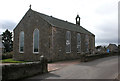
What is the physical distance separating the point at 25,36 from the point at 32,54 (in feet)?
14.6

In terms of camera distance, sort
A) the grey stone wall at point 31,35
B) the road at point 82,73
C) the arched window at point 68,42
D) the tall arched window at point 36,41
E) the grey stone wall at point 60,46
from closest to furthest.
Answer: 1. the road at point 82,73
2. the grey stone wall at point 60,46
3. the grey stone wall at point 31,35
4. the tall arched window at point 36,41
5. the arched window at point 68,42

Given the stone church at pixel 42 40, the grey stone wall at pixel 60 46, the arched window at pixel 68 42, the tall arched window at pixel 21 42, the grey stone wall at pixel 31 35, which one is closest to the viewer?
the grey stone wall at pixel 60 46

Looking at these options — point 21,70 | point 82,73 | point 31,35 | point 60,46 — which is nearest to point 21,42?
point 31,35

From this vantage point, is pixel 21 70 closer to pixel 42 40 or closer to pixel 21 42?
pixel 42 40

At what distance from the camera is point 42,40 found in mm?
21109

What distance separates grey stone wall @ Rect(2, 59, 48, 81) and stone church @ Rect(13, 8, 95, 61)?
952cm

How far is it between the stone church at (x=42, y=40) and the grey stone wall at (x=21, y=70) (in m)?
9.52

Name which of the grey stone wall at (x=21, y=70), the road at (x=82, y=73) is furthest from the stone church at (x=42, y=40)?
the grey stone wall at (x=21, y=70)

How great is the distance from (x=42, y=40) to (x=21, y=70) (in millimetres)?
13304

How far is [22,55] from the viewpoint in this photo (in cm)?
2378

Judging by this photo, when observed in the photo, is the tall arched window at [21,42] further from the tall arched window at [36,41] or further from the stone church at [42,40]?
the tall arched window at [36,41]

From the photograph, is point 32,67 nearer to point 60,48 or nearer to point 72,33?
point 60,48

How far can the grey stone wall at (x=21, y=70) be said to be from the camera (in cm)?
694

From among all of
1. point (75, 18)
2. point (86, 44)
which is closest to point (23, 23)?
point (86, 44)
